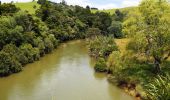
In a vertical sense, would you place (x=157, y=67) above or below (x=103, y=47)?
below

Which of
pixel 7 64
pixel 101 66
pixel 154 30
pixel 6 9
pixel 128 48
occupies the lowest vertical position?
pixel 101 66

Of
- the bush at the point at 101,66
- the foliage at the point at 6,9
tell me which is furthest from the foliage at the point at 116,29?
the bush at the point at 101,66

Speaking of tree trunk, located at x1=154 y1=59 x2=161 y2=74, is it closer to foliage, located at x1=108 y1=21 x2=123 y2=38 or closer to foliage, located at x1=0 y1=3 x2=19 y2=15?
foliage, located at x1=0 y1=3 x2=19 y2=15

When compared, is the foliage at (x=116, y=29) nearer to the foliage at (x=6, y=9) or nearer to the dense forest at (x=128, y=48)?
the dense forest at (x=128, y=48)

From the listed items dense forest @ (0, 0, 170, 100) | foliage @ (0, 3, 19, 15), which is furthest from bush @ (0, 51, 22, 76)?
foliage @ (0, 3, 19, 15)

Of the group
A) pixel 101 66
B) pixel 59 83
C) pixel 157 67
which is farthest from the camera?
pixel 101 66

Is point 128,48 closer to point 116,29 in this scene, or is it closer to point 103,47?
point 103,47

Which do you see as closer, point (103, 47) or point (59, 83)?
point (59, 83)

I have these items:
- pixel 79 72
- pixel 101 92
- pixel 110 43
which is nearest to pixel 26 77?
pixel 79 72

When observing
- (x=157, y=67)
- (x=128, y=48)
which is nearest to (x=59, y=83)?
(x=128, y=48)
